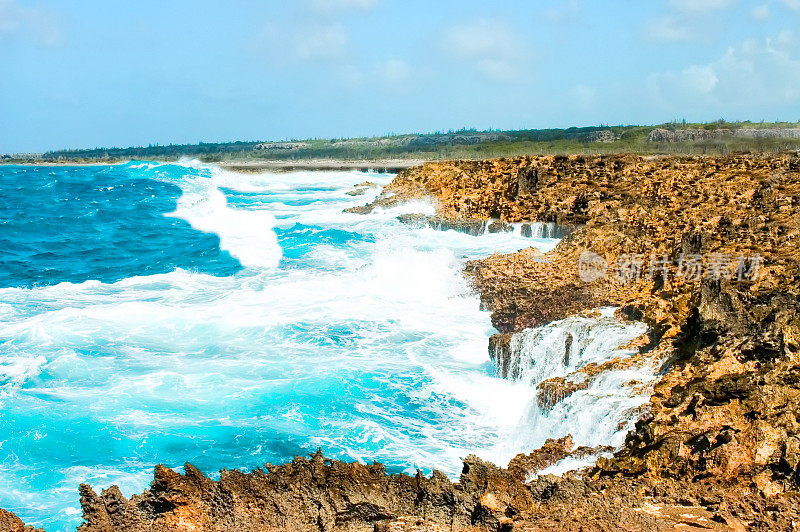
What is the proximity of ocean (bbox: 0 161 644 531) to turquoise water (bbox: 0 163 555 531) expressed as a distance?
0.04 meters

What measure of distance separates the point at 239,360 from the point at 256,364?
42 centimetres

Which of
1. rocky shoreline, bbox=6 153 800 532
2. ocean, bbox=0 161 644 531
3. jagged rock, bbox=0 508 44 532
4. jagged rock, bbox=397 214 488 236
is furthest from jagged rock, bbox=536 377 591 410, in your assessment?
jagged rock, bbox=397 214 488 236

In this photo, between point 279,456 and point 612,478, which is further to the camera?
point 279,456

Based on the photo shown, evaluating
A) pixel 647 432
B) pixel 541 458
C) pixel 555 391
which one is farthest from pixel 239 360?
pixel 647 432

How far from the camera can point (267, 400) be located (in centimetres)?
1149

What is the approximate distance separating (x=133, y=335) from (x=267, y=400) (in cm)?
456

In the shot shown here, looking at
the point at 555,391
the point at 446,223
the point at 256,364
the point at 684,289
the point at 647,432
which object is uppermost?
the point at 446,223

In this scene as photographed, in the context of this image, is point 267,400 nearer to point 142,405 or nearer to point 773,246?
point 142,405

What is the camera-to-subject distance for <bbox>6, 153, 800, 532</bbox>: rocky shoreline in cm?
602

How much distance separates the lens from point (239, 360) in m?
13.2

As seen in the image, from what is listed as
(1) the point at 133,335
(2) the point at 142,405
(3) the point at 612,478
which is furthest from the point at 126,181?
(3) the point at 612,478

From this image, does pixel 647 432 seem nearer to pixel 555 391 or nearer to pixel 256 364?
pixel 555 391

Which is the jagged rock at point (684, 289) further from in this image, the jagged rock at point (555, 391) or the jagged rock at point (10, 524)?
the jagged rock at point (10, 524)

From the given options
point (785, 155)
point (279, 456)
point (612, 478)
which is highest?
point (785, 155)
